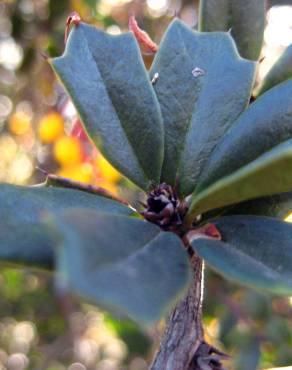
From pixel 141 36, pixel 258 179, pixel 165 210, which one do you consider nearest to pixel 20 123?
pixel 141 36

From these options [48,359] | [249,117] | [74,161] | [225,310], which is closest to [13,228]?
[249,117]

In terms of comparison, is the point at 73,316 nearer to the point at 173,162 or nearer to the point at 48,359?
the point at 48,359

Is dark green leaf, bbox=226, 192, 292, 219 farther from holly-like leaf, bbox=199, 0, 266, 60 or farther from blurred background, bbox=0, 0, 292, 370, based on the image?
blurred background, bbox=0, 0, 292, 370

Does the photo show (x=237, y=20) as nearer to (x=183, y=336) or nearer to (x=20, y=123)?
(x=183, y=336)

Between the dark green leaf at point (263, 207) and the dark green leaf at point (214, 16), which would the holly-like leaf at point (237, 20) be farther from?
the dark green leaf at point (263, 207)

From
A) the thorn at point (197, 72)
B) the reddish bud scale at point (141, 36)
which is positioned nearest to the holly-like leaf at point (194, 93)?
the thorn at point (197, 72)
